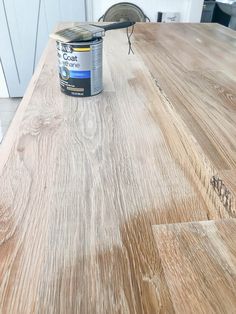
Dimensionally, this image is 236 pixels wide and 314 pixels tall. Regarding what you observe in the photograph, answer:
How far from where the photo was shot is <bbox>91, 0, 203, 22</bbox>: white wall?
2.33 m

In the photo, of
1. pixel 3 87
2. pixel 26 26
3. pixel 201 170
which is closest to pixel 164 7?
pixel 26 26

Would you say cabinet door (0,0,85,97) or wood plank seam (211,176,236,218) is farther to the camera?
cabinet door (0,0,85,97)

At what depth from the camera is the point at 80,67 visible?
23.8 inches

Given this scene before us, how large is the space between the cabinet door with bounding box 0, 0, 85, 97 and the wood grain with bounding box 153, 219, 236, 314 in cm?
236

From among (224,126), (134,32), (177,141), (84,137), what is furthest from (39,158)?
(134,32)

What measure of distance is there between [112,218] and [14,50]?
2.36m

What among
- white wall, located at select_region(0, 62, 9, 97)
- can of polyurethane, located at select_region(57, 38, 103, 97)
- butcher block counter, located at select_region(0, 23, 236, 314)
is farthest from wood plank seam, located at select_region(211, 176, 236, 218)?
white wall, located at select_region(0, 62, 9, 97)

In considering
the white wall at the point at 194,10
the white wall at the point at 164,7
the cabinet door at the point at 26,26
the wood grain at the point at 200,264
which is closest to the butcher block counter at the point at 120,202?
the wood grain at the point at 200,264

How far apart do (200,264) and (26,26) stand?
245cm

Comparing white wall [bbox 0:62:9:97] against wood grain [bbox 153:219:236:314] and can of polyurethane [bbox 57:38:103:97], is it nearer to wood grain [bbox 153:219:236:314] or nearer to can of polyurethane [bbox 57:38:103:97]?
→ can of polyurethane [bbox 57:38:103:97]

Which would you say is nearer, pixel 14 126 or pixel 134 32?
pixel 14 126

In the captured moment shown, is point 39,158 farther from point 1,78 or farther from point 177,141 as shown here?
point 1,78

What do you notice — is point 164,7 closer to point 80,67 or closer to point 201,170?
point 80,67

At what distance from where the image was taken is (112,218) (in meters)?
0.36
